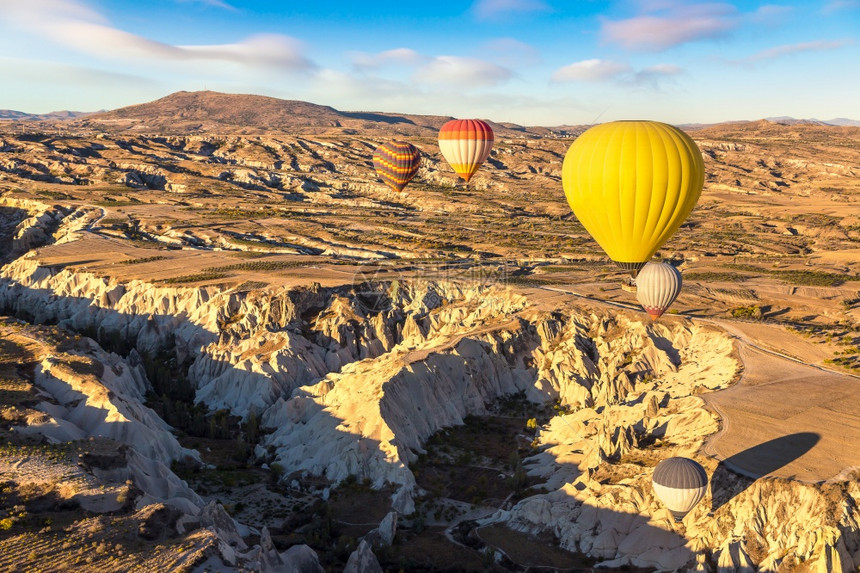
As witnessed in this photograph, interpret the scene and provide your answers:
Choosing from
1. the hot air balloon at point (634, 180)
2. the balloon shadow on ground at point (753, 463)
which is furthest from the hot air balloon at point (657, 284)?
the balloon shadow on ground at point (753, 463)

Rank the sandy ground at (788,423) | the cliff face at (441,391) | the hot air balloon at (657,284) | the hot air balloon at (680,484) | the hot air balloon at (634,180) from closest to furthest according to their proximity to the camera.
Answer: the hot air balloon at (680,484) < the cliff face at (441,391) < the sandy ground at (788,423) < the hot air balloon at (634,180) < the hot air balloon at (657,284)

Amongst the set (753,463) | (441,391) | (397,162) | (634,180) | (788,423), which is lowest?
(441,391)

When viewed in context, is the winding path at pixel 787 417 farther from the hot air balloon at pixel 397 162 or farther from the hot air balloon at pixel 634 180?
the hot air balloon at pixel 397 162

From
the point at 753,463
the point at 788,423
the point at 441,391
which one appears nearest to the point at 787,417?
the point at 788,423

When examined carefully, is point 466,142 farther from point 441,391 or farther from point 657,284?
point 657,284

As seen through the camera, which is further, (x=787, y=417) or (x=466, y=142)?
(x=466, y=142)

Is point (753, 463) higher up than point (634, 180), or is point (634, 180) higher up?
point (634, 180)

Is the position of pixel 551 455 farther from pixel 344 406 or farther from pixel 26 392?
pixel 26 392
